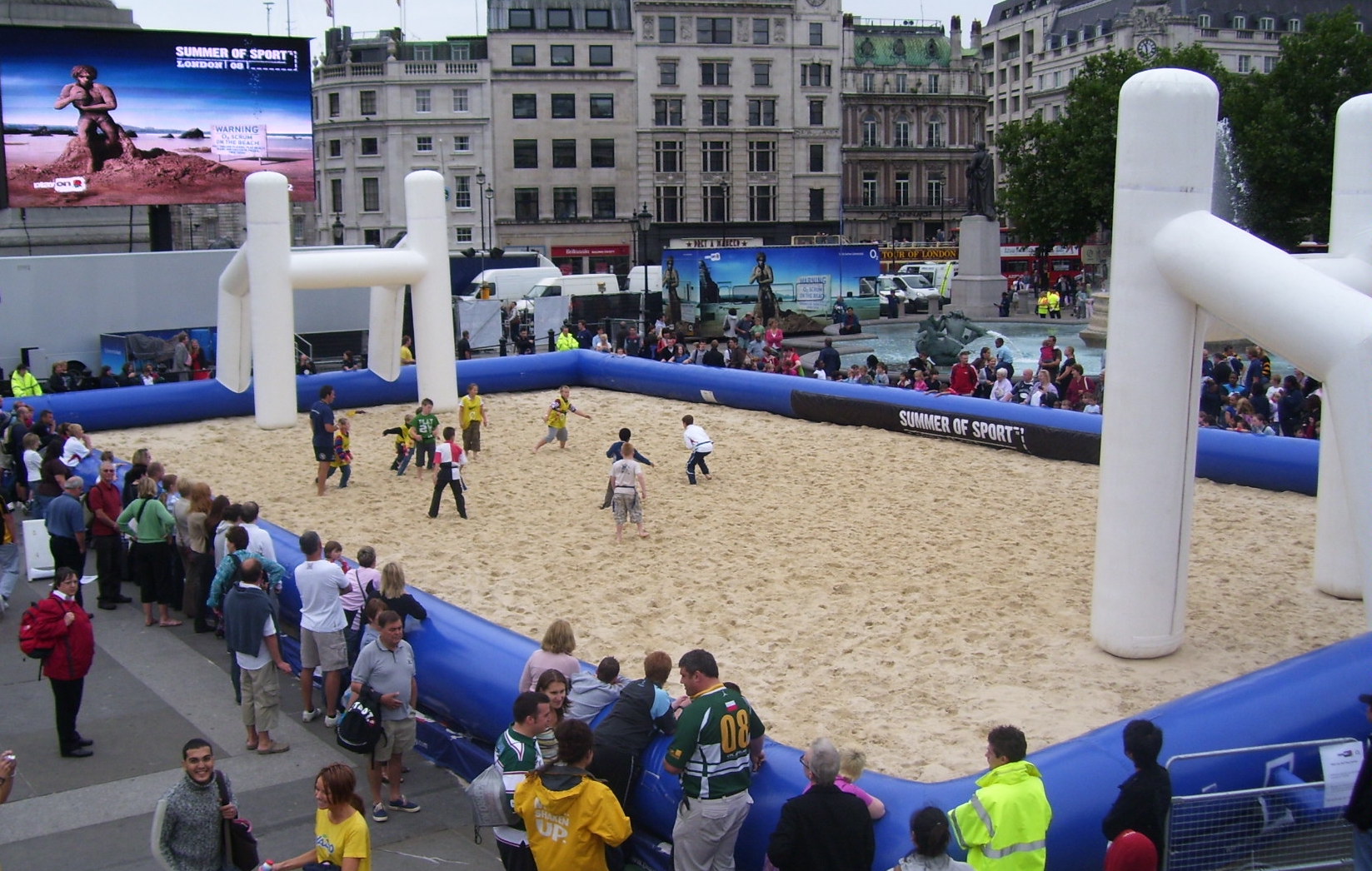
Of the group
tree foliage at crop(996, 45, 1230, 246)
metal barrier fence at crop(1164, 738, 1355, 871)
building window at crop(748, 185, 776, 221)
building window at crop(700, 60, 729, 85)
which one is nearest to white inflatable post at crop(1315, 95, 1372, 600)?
metal barrier fence at crop(1164, 738, 1355, 871)

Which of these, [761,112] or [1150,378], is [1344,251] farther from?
[761,112]

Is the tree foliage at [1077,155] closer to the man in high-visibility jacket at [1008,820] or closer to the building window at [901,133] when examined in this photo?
the building window at [901,133]

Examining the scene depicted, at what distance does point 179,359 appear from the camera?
2408cm

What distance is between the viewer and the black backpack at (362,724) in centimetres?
750

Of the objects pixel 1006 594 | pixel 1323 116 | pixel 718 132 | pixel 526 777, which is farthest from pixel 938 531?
pixel 718 132

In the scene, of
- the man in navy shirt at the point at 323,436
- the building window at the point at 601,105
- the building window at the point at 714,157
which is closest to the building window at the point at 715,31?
the building window at the point at 714,157

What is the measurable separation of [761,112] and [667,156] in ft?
15.5

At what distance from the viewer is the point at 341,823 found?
18.2ft

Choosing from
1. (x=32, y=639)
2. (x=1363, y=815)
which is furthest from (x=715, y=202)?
(x=1363, y=815)

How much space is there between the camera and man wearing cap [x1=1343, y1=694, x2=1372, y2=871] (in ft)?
18.9

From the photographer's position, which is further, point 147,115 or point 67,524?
point 147,115

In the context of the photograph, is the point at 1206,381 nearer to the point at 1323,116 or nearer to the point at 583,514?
the point at 583,514

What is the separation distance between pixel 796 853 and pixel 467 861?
2.30 meters

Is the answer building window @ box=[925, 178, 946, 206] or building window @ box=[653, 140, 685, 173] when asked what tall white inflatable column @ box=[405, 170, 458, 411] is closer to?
building window @ box=[653, 140, 685, 173]
